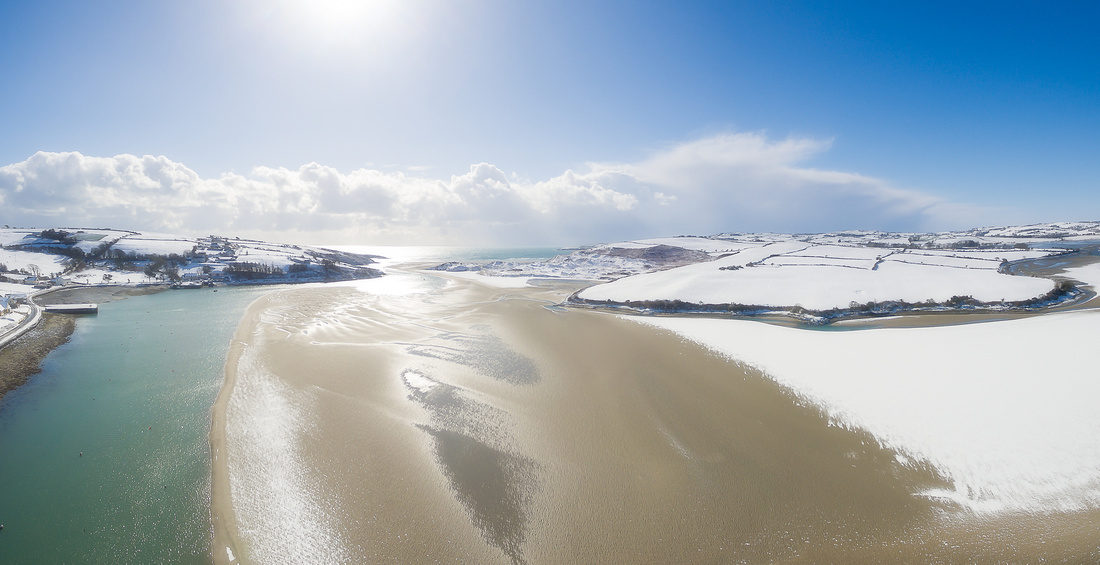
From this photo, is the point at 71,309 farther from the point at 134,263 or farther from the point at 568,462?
the point at 568,462

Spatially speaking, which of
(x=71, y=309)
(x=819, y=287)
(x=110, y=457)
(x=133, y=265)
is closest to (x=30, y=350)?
(x=71, y=309)

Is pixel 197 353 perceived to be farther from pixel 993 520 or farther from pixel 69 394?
pixel 993 520

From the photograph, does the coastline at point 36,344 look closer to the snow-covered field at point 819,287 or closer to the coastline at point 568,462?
the coastline at point 568,462

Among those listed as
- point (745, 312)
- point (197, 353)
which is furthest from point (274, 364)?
point (745, 312)

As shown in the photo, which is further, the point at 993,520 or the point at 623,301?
the point at 623,301

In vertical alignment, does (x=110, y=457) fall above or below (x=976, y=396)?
below

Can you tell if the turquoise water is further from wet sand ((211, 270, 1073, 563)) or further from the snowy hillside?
the snowy hillside
